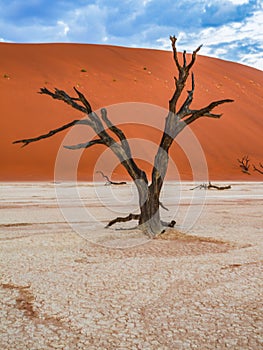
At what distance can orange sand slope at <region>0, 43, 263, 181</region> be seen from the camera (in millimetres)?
32219

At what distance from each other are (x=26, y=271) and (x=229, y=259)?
2692 mm

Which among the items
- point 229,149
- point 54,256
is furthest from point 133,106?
point 54,256

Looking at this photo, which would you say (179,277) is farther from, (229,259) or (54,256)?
(54,256)

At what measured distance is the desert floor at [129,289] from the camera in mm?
3227

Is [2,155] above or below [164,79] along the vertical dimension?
below

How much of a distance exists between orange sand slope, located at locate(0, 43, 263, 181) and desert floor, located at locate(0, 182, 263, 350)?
2203 cm

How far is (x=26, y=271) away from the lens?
511cm

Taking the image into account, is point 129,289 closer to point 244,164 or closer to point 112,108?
point 244,164

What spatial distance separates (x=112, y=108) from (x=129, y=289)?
36.3m

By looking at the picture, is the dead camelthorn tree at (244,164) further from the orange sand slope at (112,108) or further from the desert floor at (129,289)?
the desert floor at (129,289)

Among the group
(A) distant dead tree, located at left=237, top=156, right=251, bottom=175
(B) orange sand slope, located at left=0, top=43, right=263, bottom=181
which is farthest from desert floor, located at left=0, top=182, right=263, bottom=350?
(A) distant dead tree, located at left=237, top=156, right=251, bottom=175

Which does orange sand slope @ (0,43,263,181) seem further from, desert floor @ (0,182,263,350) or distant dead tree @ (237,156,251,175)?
desert floor @ (0,182,263,350)

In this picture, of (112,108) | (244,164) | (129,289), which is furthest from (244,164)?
(129,289)

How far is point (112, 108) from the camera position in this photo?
3994 cm
